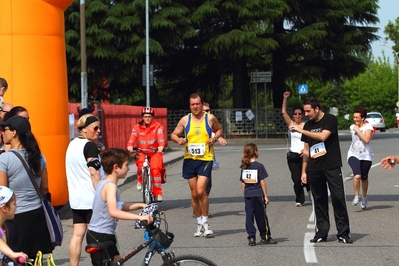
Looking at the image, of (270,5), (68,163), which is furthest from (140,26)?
(68,163)

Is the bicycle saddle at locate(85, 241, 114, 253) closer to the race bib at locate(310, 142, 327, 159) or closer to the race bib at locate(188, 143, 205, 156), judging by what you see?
the race bib at locate(310, 142, 327, 159)

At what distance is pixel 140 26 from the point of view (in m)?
39.9

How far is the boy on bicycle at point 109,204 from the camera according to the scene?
6.90m

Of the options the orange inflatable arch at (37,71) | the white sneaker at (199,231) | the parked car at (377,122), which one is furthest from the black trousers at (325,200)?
the parked car at (377,122)

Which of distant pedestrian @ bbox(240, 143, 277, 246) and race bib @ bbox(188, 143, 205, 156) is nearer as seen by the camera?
distant pedestrian @ bbox(240, 143, 277, 246)

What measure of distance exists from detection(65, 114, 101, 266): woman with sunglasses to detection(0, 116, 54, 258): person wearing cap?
4.19ft

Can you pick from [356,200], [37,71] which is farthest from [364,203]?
[37,71]

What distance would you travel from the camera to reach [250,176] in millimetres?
10977

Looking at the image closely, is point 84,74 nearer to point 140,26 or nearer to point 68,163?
point 140,26

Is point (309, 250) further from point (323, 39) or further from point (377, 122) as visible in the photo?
point (377, 122)

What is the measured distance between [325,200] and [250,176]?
3.29 ft

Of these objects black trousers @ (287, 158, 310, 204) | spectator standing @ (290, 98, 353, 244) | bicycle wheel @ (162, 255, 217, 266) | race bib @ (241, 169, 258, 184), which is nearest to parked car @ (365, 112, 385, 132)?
black trousers @ (287, 158, 310, 204)

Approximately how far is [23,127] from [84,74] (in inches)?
752

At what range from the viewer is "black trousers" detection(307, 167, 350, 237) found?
10945 mm
